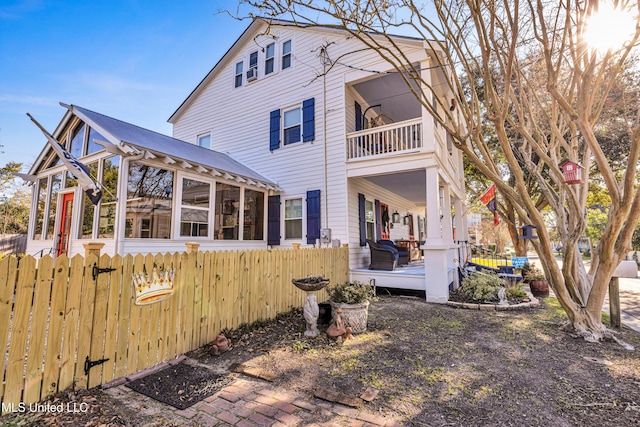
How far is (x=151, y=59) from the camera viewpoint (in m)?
9.20

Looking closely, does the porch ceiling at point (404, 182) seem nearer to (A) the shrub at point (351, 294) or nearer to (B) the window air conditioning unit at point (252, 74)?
(A) the shrub at point (351, 294)

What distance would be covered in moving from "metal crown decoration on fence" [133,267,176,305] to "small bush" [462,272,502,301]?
6429 millimetres

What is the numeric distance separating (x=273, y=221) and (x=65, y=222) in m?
5.44

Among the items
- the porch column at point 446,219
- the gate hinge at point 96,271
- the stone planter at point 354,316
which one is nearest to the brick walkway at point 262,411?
the gate hinge at point 96,271

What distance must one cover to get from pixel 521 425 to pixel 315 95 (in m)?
9.14

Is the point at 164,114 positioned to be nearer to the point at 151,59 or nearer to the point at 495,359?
the point at 151,59

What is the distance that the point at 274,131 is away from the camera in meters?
10.0

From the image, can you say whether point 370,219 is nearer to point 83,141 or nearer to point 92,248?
point 92,248

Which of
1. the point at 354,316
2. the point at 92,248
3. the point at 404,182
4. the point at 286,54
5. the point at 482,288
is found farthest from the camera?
the point at 286,54

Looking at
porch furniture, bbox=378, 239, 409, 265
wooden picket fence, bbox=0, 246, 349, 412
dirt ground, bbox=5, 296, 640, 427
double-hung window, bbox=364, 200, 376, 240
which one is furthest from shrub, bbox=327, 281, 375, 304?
double-hung window, bbox=364, 200, 376, 240

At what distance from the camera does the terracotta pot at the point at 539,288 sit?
8.22 metres

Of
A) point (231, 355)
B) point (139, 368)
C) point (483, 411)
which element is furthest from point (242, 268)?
point (483, 411)

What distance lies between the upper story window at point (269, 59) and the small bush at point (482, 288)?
31.0 feet

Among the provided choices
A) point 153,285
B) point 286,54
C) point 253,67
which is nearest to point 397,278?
point 153,285
